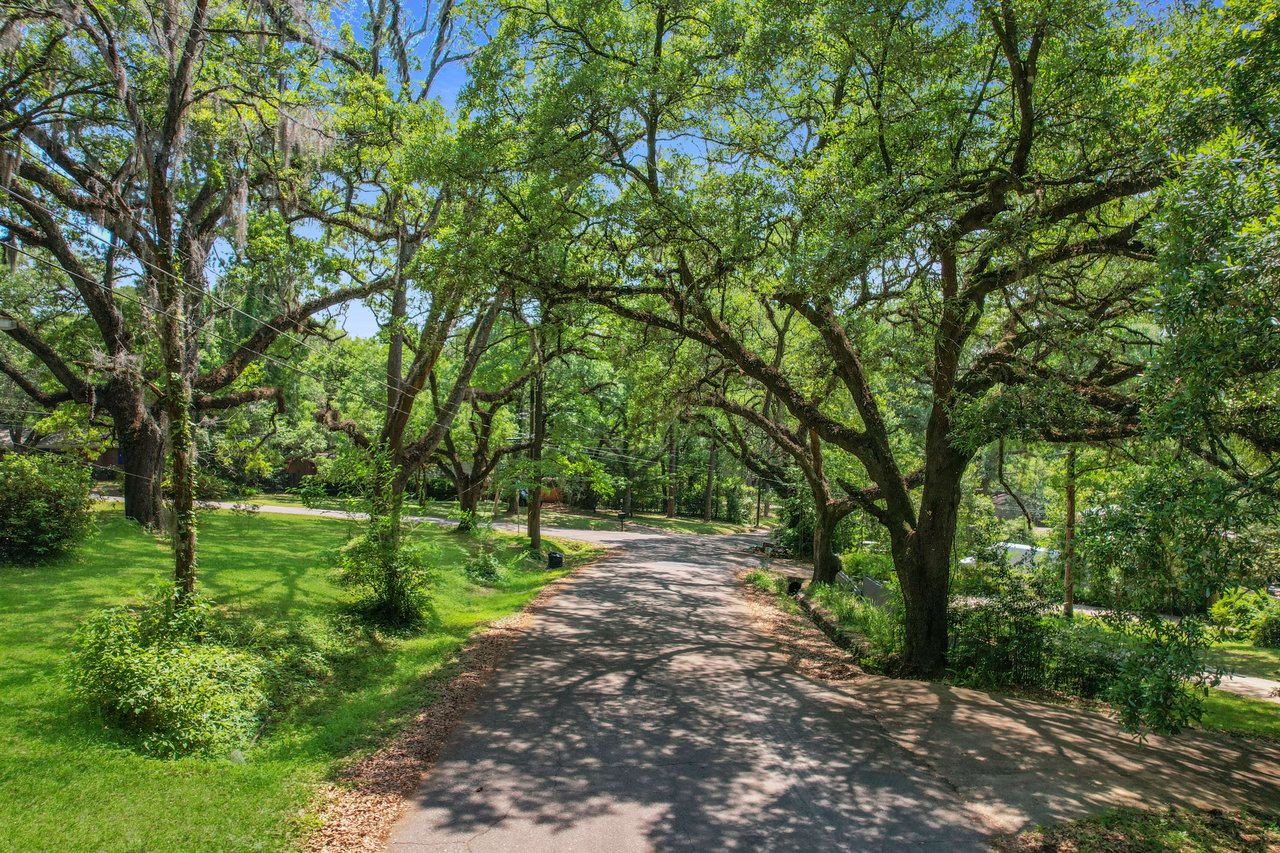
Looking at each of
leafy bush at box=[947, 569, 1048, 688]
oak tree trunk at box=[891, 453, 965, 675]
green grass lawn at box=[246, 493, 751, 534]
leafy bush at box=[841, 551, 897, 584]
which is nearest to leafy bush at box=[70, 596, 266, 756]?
oak tree trunk at box=[891, 453, 965, 675]

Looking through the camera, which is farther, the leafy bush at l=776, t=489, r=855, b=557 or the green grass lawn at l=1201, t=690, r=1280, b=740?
the leafy bush at l=776, t=489, r=855, b=557

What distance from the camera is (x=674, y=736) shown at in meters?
6.73

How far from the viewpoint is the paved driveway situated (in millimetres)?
4758

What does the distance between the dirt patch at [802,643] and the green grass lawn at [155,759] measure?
5.21m

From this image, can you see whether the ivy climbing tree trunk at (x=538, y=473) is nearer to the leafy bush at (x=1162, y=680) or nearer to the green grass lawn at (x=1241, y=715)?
the green grass lawn at (x=1241, y=715)

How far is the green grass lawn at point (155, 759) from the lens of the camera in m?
4.20

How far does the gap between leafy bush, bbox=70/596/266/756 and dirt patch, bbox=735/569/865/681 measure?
712 cm

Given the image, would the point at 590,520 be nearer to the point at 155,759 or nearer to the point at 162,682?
the point at 162,682

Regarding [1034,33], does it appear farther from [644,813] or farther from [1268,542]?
[644,813]

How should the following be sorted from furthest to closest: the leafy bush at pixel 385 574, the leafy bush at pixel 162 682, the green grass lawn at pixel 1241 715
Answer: the leafy bush at pixel 385 574 → the green grass lawn at pixel 1241 715 → the leafy bush at pixel 162 682

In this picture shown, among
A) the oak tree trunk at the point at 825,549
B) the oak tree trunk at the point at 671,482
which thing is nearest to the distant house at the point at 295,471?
the oak tree trunk at the point at 671,482

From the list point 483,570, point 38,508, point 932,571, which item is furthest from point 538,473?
point 932,571

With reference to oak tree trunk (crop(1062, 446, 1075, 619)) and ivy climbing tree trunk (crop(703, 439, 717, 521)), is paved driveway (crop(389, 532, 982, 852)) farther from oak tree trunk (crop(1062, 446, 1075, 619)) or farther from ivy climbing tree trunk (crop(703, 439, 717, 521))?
ivy climbing tree trunk (crop(703, 439, 717, 521))

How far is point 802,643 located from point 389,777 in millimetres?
8012
